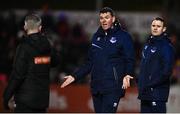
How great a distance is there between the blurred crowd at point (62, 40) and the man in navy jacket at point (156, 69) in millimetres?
5670

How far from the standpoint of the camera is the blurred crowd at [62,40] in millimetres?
14750

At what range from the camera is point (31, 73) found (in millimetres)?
7551

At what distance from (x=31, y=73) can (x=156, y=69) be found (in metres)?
2.00

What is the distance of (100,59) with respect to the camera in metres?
8.59

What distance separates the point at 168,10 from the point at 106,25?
8.87 m

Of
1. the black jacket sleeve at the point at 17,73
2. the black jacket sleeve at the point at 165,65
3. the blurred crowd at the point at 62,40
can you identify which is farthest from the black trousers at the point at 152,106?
the blurred crowd at the point at 62,40

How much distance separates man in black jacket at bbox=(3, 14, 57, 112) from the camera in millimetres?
7469

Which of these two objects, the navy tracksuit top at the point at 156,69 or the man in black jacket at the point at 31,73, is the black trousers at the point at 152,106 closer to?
the navy tracksuit top at the point at 156,69

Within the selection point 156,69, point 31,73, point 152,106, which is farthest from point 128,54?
point 31,73

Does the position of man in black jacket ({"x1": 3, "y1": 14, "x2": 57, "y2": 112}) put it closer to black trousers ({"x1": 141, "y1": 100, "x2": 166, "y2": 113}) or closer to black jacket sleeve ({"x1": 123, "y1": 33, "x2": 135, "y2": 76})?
black jacket sleeve ({"x1": 123, "y1": 33, "x2": 135, "y2": 76})

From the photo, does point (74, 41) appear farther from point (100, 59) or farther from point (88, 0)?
point (100, 59)

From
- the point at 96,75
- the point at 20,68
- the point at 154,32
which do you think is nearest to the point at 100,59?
the point at 96,75

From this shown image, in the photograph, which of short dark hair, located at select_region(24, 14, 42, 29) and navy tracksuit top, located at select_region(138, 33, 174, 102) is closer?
short dark hair, located at select_region(24, 14, 42, 29)

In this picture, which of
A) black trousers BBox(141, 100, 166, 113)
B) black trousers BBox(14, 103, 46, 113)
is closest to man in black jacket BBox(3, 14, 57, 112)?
black trousers BBox(14, 103, 46, 113)
